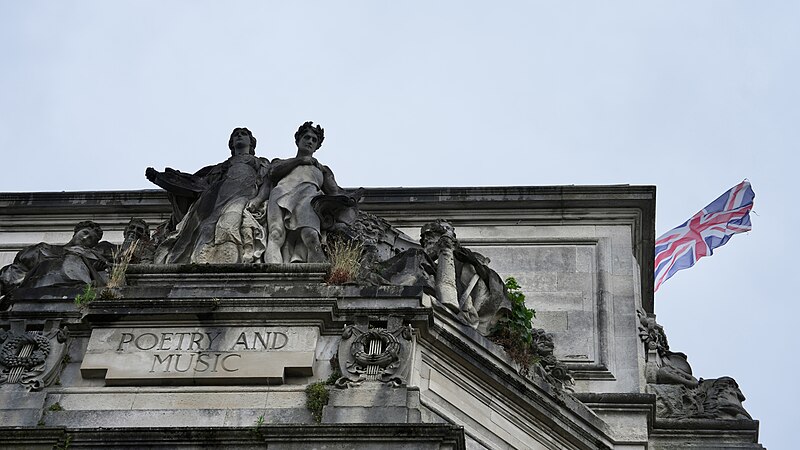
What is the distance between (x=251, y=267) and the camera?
2061 cm

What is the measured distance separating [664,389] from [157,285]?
838 centimetres

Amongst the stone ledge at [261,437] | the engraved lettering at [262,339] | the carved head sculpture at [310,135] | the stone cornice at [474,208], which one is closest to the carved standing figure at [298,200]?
the carved head sculpture at [310,135]

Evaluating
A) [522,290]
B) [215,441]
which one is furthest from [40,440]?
[522,290]

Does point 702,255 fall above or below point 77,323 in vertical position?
above

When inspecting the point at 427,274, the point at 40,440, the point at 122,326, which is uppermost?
the point at 427,274

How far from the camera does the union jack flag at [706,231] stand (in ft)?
99.1

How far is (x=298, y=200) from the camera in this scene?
73.2 ft

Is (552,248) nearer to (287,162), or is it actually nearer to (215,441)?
(287,162)

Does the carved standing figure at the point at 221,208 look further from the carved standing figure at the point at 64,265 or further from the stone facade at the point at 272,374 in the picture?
the carved standing figure at the point at 64,265

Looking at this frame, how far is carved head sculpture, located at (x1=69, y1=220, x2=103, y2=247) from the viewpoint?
23.5 metres

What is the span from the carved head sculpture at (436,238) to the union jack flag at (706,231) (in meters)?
8.23

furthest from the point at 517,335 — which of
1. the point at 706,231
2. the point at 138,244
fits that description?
the point at 706,231

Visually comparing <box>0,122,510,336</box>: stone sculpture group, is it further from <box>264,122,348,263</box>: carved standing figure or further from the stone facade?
the stone facade

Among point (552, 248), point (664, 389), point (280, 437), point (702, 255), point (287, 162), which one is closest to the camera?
point (280, 437)
